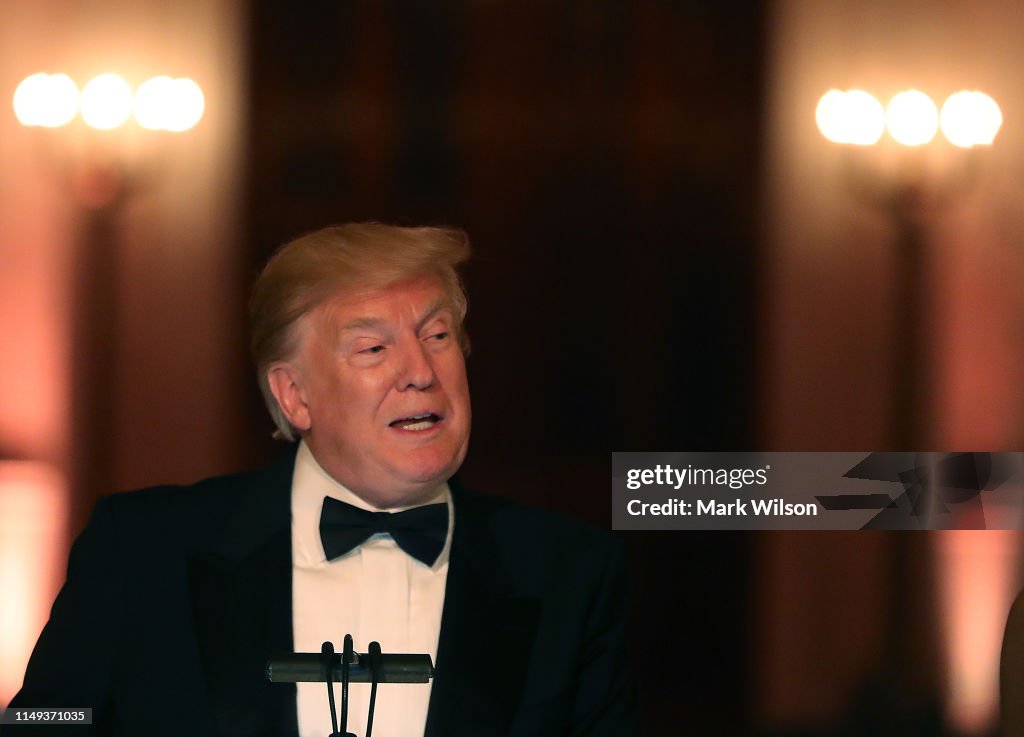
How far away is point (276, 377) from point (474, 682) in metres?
0.68

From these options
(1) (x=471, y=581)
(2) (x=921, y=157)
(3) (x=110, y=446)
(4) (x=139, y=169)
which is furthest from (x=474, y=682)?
(2) (x=921, y=157)

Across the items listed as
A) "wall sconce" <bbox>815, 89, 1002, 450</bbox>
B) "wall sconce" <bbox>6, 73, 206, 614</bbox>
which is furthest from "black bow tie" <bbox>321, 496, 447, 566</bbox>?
"wall sconce" <bbox>815, 89, 1002, 450</bbox>

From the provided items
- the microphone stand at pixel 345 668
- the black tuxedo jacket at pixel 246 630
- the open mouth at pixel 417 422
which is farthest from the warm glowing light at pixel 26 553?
the microphone stand at pixel 345 668

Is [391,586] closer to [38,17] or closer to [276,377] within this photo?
[276,377]

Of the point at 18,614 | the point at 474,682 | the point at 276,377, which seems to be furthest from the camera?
the point at 18,614

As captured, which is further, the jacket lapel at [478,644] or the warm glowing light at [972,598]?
the warm glowing light at [972,598]

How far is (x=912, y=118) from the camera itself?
297 cm

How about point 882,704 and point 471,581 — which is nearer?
point 471,581

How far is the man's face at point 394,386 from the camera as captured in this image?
7.42ft

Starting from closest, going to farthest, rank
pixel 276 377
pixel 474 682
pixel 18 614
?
pixel 474 682 → pixel 276 377 → pixel 18 614

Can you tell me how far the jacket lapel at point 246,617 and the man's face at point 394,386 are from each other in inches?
7.7

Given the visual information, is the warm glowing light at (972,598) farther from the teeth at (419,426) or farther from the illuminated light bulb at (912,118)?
the teeth at (419,426)

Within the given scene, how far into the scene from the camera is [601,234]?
9.57 ft

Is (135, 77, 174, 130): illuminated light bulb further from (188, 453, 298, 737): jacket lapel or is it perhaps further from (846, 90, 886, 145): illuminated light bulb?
(846, 90, 886, 145): illuminated light bulb
